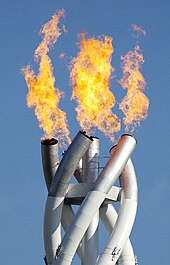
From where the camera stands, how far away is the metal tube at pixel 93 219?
4659 centimetres

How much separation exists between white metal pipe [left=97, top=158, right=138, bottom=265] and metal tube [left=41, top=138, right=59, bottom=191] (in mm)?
3865

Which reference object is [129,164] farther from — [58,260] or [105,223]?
[58,260]

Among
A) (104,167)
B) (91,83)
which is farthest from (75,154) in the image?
(91,83)

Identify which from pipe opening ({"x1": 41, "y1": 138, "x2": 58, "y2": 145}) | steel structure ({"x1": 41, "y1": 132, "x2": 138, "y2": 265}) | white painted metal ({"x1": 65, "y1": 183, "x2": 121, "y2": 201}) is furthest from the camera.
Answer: white painted metal ({"x1": 65, "y1": 183, "x2": 121, "y2": 201})

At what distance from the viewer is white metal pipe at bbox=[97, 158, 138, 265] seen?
1794 inches

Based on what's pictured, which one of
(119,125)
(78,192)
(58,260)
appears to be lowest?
(58,260)

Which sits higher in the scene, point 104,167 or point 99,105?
point 99,105

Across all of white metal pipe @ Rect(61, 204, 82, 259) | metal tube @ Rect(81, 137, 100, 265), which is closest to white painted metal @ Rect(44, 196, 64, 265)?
white metal pipe @ Rect(61, 204, 82, 259)

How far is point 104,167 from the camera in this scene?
46.3 m

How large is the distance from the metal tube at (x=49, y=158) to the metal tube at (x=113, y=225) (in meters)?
3.61

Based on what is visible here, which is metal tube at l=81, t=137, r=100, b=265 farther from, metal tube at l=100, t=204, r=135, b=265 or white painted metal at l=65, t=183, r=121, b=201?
metal tube at l=100, t=204, r=135, b=265

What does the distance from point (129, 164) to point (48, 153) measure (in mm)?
4639

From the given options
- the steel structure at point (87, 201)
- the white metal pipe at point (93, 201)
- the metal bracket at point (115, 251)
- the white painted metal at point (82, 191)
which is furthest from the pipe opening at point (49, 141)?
the metal bracket at point (115, 251)

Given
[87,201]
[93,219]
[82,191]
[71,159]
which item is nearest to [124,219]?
[93,219]
